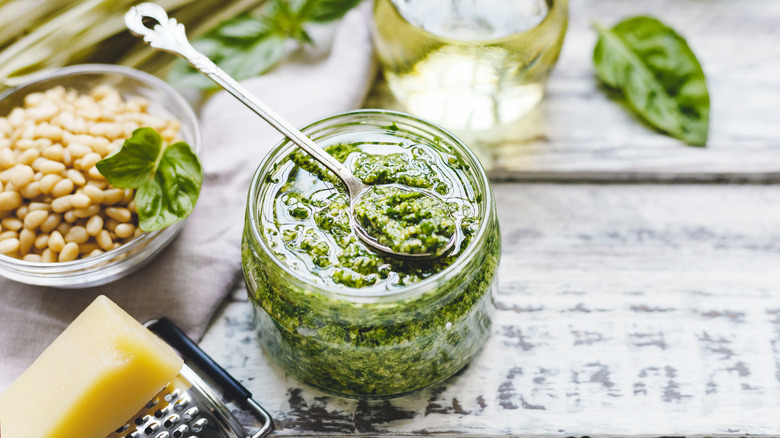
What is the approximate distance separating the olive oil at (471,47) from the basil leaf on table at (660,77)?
26cm

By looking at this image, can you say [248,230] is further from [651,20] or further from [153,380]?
[651,20]

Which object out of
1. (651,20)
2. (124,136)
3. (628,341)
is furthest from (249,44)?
(628,341)

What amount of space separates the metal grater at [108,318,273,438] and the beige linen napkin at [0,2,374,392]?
0.49 ft

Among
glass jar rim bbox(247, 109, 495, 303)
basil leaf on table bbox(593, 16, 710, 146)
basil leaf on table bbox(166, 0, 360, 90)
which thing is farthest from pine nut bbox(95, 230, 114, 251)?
basil leaf on table bbox(593, 16, 710, 146)

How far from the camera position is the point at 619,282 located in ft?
5.36

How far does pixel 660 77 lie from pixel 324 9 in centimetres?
93

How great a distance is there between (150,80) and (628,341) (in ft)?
4.28

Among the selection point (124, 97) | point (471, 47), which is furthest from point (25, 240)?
point (471, 47)

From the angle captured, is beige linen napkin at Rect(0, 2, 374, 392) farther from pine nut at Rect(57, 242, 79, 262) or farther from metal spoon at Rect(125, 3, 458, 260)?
metal spoon at Rect(125, 3, 458, 260)

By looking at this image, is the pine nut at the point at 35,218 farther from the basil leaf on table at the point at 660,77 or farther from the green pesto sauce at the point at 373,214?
the basil leaf on table at the point at 660,77

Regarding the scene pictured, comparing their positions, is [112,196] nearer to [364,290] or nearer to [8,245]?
[8,245]

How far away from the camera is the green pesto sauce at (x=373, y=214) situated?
124 cm

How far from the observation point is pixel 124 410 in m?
1.30

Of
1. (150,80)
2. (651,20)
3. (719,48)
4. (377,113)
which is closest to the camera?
(377,113)
